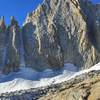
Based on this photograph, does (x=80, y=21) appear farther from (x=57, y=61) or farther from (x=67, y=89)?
(x=67, y=89)

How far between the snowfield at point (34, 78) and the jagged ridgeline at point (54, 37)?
65.9 inches

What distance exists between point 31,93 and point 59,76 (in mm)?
12760

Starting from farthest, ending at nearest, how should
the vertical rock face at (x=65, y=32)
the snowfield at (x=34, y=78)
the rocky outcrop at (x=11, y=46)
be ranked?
the rocky outcrop at (x=11, y=46) < the vertical rock face at (x=65, y=32) < the snowfield at (x=34, y=78)

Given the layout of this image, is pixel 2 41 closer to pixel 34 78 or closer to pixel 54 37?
pixel 54 37

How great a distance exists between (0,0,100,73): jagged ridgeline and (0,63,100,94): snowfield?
1673 mm

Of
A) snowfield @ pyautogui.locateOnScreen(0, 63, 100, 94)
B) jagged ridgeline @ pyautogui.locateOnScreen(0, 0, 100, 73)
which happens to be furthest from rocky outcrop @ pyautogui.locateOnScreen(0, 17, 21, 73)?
snowfield @ pyautogui.locateOnScreen(0, 63, 100, 94)

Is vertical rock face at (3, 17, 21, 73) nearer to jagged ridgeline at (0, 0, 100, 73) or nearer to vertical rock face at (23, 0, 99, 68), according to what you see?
jagged ridgeline at (0, 0, 100, 73)

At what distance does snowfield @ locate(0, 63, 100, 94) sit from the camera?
86125 mm

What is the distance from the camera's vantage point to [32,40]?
3863 inches

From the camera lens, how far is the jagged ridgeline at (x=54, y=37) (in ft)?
308

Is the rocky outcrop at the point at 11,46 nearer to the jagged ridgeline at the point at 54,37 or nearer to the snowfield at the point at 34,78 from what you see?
the jagged ridgeline at the point at 54,37

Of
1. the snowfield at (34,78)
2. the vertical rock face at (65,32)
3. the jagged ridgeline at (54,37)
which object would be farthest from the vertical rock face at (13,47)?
the vertical rock face at (65,32)

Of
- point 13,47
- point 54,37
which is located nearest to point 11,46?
point 13,47

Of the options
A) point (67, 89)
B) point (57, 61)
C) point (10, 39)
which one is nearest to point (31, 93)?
point (67, 89)
